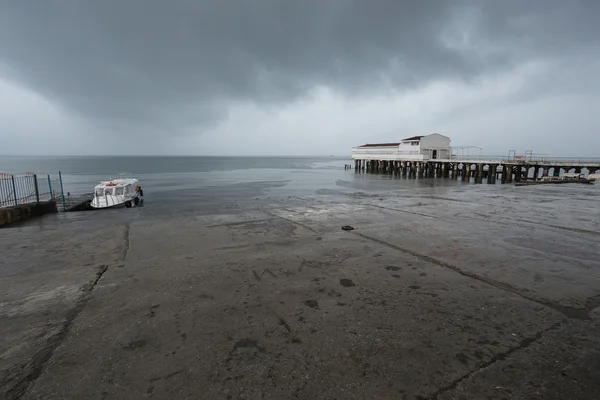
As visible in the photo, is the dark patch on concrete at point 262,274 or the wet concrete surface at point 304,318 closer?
the wet concrete surface at point 304,318

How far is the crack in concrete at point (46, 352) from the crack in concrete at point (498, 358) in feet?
14.3

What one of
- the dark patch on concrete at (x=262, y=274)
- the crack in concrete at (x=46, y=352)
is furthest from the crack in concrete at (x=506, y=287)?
the crack in concrete at (x=46, y=352)

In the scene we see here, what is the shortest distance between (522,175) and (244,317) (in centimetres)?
5245

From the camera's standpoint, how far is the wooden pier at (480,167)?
39.2 metres

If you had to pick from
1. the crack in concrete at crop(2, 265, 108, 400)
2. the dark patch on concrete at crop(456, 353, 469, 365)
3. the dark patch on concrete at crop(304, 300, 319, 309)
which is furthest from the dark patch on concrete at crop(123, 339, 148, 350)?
the dark patch on concrete at crop(456, 353, 469, 365)

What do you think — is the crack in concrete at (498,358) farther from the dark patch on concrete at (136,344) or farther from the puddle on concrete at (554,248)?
the puddle on concrete at (554,248)

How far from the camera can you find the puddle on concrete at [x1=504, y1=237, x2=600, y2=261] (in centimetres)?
752

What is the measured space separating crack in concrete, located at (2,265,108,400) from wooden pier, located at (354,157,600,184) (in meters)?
45.3

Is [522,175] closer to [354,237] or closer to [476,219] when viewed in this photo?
[476,219]

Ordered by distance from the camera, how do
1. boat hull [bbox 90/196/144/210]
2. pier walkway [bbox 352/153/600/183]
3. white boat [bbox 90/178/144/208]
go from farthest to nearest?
1. pier walkway [bbox 352/153/600/183]
2. white boat [bbox 90/178/144/208]
3. boat hull [bbox 90/196/144/210]

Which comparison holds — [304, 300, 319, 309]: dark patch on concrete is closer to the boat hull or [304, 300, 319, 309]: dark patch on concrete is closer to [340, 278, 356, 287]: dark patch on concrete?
[340, 278, 356, 287]: dark patch on concrete

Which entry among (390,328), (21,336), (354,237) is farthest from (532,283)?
(21,336)

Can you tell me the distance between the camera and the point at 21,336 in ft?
13.8

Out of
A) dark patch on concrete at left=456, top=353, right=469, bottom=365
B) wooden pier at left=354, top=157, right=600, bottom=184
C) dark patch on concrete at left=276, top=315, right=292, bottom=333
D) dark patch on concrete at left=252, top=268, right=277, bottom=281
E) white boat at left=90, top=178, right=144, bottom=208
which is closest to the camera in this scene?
dark patch on concrete at left=456, top=353, right=469, bottom=365
